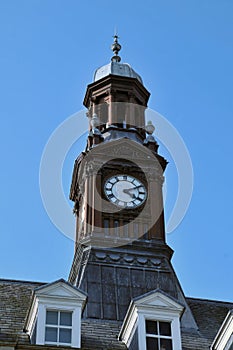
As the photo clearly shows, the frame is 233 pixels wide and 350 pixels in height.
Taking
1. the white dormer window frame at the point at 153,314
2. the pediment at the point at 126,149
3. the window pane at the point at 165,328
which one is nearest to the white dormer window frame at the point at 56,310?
the white dormer window frame at the point at 153,314

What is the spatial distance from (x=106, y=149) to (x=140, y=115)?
562 cm

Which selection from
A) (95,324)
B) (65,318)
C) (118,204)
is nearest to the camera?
(65,318)

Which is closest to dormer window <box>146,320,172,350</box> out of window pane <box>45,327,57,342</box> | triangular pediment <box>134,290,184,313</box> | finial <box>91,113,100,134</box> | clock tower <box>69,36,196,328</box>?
triangular pediment <box>134,290,184,313</box>

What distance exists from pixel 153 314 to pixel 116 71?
22435mm

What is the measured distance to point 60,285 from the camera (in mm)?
31328

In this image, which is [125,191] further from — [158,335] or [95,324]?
[158,335]

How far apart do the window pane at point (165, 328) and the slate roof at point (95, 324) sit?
1667 millimetres

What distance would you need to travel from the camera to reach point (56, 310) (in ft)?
102

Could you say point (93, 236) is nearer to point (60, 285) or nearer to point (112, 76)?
point (60, 285)

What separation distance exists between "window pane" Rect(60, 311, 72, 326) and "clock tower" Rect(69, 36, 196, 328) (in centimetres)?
476

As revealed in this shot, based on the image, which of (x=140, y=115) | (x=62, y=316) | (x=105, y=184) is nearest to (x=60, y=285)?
(x=62, y=316)

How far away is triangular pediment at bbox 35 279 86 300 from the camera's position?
31047 mm

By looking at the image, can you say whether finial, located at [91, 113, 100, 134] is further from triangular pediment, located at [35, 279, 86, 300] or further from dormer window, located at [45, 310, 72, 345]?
dormer window, located at [45, 310, 72, 345]

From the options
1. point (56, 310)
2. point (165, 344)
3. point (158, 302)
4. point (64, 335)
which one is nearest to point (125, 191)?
point (158, 302)
